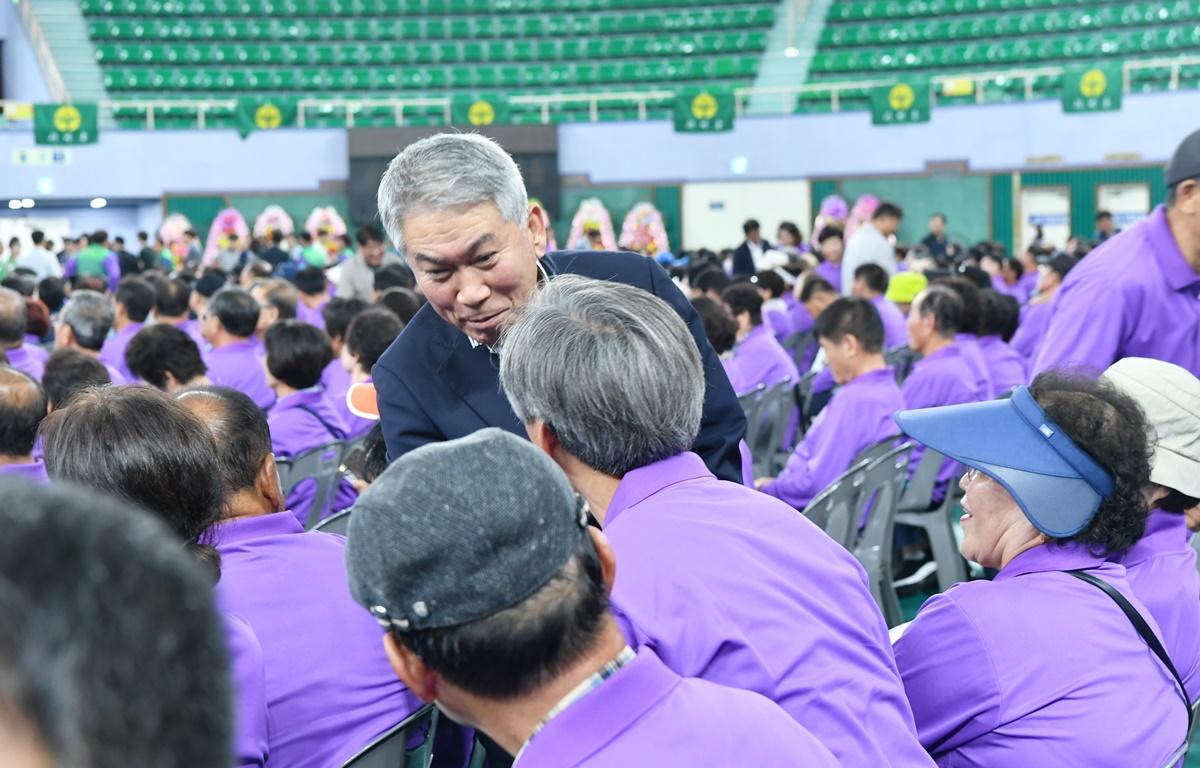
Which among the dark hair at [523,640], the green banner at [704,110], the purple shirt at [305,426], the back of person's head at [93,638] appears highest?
the green banner at [704,110]

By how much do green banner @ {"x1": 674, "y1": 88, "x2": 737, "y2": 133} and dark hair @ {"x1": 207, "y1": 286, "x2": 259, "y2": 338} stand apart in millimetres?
13318

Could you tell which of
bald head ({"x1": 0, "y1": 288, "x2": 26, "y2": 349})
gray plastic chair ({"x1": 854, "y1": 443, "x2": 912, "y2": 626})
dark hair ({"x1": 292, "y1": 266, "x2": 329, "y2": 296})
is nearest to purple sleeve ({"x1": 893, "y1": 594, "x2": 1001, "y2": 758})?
gray plastic chair ({"x1": 854, "y1": 443, "x2": 912, "y2": 626})

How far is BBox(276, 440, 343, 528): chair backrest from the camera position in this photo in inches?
159

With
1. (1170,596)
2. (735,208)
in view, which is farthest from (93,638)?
(735,208)

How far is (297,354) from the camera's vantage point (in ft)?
14.7

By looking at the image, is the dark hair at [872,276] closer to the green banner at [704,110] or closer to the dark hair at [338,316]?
the dark hair at [338,316]

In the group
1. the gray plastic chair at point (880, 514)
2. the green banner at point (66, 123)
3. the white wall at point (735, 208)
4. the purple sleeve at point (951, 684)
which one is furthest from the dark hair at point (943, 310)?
the white wall at point (735, 208)

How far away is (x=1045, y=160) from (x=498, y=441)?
790 inches

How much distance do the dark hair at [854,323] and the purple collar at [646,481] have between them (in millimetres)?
3205

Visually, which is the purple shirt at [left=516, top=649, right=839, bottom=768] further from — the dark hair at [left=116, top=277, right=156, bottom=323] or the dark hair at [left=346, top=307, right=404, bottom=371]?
the dark hair at [left=116, top=277, right=156, bottom=323]

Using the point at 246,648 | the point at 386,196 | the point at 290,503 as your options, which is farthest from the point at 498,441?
the point at 290,503

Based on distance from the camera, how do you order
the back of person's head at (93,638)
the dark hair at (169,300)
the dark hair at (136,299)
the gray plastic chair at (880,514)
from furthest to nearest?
the dark hair at (169,300) < the dark hair at (136,299) < the gray plastic chair at (880,514) < the back of person's head at (93,638)

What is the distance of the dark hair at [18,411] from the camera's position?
9.40 feet

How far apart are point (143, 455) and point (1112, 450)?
139 cm
